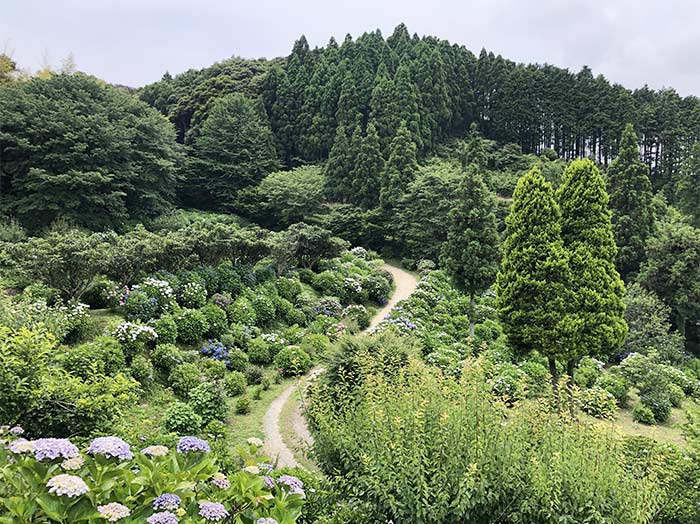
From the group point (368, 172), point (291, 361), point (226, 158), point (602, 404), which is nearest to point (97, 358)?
point (291, 361)

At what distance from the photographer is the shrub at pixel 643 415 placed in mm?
11766

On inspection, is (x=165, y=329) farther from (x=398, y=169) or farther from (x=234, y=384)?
(x=398, y=169)

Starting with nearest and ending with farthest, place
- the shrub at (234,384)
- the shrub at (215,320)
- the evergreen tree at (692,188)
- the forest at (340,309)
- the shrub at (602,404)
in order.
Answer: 1. the forest at (340,309)
2. the shrub at (602,404)
3. the shrub at (234,384)
4. the shrub at (215,320)
5. the evergreen tree at (692,188)

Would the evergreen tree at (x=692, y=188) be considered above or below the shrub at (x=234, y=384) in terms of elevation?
above

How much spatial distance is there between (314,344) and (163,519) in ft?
38.2

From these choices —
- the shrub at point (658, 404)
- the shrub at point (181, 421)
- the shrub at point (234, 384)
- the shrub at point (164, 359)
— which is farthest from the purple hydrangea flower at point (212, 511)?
the shrub at point (658, 404)

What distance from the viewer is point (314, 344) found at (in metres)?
13.9

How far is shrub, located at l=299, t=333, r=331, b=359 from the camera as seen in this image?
44.8ft

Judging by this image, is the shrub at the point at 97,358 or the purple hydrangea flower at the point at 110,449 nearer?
the purple hydrangea flower at the point at 110,449

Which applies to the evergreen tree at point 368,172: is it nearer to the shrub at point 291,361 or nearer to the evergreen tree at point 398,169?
the evergreen tree at point 398,169

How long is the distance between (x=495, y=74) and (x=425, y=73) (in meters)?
11.0

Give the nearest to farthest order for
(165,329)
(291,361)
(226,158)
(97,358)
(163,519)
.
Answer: (163,519) < (97,358) < (165,329) < (291,361) < (226,158)

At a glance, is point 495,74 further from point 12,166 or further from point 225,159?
point 12,166

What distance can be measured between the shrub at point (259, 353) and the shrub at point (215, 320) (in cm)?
97
